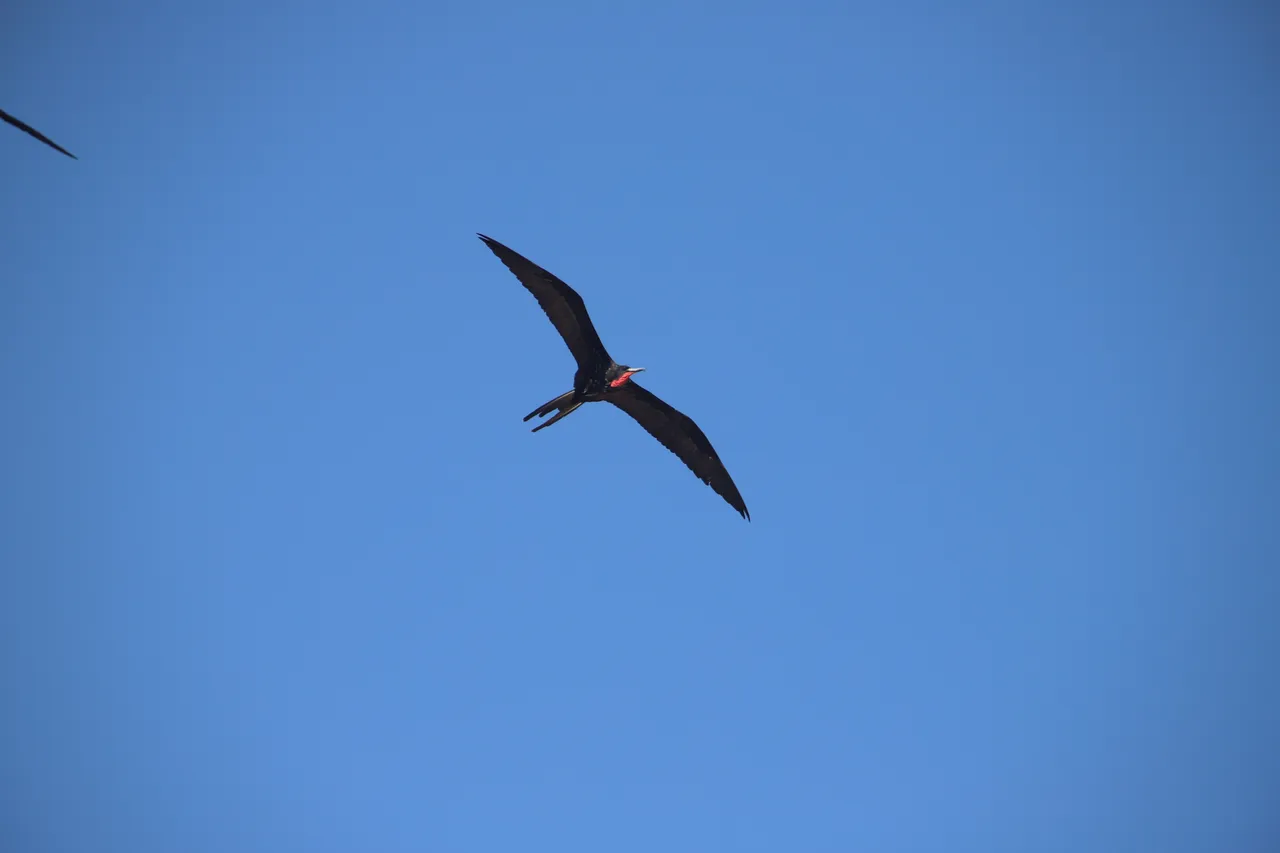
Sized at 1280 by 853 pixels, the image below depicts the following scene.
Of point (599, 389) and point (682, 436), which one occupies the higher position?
point (682, 436)

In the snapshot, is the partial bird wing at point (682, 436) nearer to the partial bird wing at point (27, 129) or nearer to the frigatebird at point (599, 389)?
the frigatebird at point (599, 389)

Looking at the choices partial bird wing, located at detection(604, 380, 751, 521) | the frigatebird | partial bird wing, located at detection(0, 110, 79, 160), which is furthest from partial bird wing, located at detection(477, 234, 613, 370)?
partial bird wing, located at detection(0, 110, 79, 160)

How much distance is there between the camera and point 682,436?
20.0 meters

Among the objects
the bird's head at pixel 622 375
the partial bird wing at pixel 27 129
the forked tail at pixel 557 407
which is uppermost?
the bird's head at pixel 622 375

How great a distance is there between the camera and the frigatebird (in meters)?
17.2

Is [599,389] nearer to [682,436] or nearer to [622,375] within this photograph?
[622,375]

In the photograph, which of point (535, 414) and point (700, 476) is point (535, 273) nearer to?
point (535, 414)

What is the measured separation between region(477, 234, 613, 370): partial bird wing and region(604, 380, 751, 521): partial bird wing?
132cm

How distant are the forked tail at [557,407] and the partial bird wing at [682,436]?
4.63 ft

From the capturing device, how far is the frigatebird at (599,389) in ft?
56.3

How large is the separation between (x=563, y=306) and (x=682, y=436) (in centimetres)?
406

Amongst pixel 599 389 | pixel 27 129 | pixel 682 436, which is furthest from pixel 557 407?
pixel 27 129

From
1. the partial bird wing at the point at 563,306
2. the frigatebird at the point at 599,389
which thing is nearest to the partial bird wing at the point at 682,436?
the frigatebird at the point at 599,389

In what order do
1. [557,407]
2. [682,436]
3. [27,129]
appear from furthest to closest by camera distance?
1. [682,436]
2. [557,407]
3. [27,129]
